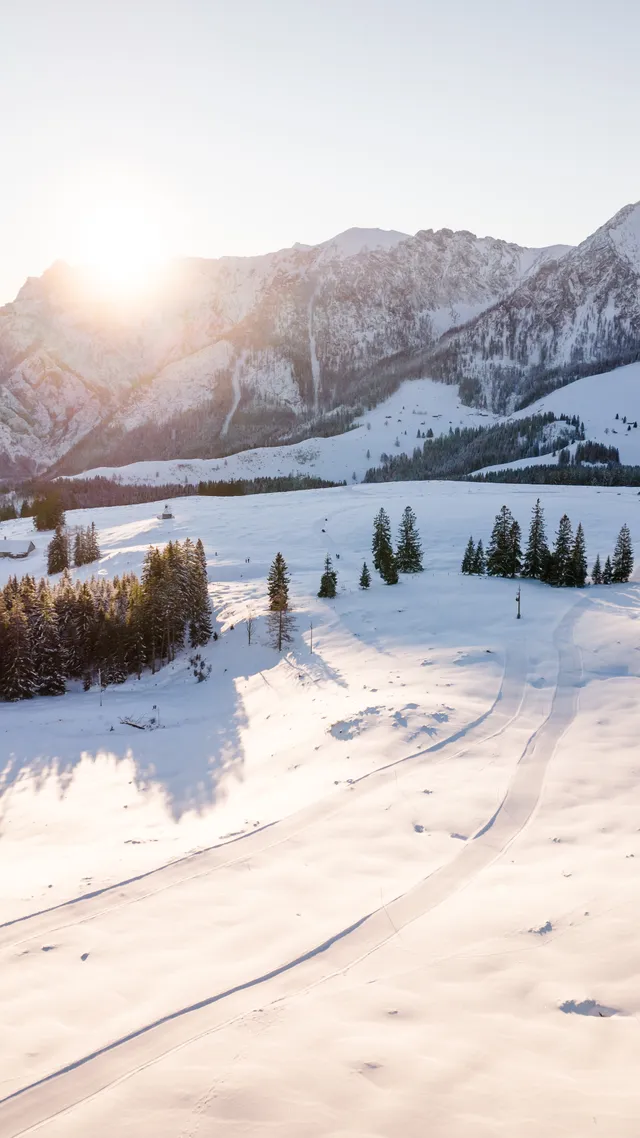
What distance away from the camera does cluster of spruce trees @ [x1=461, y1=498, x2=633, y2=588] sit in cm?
6500

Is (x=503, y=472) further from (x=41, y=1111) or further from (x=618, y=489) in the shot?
(x=41, y=1111)

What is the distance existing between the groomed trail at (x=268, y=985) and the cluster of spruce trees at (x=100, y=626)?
118 feet

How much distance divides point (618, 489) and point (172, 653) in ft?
359

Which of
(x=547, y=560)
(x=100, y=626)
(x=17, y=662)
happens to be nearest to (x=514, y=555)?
(x=547, y=560)

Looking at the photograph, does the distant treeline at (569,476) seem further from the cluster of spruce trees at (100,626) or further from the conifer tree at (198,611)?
the cluster of spruce trees at (100,626)

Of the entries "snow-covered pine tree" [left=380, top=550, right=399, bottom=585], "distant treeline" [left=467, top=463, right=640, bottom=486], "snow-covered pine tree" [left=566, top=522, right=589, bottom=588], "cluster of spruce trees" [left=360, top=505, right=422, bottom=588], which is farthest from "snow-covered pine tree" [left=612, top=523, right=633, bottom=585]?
"distant treeline" [left=467, top=463, right=640, bottom=486]

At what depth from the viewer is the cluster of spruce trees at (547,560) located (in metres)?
65.0

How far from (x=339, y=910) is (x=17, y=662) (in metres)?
40.9

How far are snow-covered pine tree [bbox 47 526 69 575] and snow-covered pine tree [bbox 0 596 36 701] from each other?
46596 mm

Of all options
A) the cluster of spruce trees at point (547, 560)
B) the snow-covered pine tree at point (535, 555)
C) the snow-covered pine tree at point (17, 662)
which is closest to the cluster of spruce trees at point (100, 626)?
the snow-covered pine tree at point (17, 662)

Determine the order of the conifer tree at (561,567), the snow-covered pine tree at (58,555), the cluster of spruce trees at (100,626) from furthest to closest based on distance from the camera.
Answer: the snow-covered pine tree at (58,555)
the conifer tree at (561,567)
the cluster of spruce trees at (100,626)

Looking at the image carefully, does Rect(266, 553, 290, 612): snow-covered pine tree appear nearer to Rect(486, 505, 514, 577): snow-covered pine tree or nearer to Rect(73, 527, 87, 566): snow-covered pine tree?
Rect(486, 505, 514, 577): snow-covered pine tree

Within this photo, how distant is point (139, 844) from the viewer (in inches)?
796

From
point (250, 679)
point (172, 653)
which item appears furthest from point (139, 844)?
point (172, 653)
